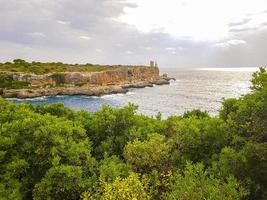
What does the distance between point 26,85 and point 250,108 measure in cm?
11374

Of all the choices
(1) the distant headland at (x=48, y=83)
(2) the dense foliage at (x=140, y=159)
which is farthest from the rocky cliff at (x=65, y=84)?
(2) the dense foliage at (x=140, y=159)

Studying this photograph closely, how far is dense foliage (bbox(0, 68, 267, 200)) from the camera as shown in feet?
59.3

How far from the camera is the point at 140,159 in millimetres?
22703

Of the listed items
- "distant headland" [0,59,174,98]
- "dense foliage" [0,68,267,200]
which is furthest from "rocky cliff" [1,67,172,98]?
"dense foliage" [0,68,267,200]

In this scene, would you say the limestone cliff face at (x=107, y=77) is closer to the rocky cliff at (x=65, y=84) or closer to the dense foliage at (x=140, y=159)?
the rocky cliff at (x=65, y=84)

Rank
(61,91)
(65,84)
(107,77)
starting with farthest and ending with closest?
1. (107,77)
2. (65,84)
3. (61,91)

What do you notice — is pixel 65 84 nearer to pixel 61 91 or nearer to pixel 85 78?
pixel 61 91

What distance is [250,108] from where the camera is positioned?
19.6 m

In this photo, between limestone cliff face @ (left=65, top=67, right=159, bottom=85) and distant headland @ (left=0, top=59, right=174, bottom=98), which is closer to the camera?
distant headland @ (left=0, top=59, right=174, bottom=98)

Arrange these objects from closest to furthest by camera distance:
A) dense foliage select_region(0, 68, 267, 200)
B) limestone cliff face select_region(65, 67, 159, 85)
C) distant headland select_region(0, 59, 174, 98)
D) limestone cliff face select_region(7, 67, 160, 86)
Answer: dense foliage select_region(0, 68, 267, 200) < distant headland select_region(0, 59, 174, 98) < limestone cliff face select_region(7, 67, 160, 86) < limestone cliff face select_region(65, 67, 159, 85)

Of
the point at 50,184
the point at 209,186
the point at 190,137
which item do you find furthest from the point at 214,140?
the point at 50,184

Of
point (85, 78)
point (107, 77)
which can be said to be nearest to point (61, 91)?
point (85, 78)

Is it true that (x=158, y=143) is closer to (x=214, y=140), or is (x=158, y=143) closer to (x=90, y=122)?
(x=214, y=140)

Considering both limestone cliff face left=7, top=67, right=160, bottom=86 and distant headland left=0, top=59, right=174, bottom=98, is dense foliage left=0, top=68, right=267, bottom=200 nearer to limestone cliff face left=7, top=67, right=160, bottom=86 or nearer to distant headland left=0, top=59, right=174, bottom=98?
distant headland left=0, top=59, right=174, bottom=98
